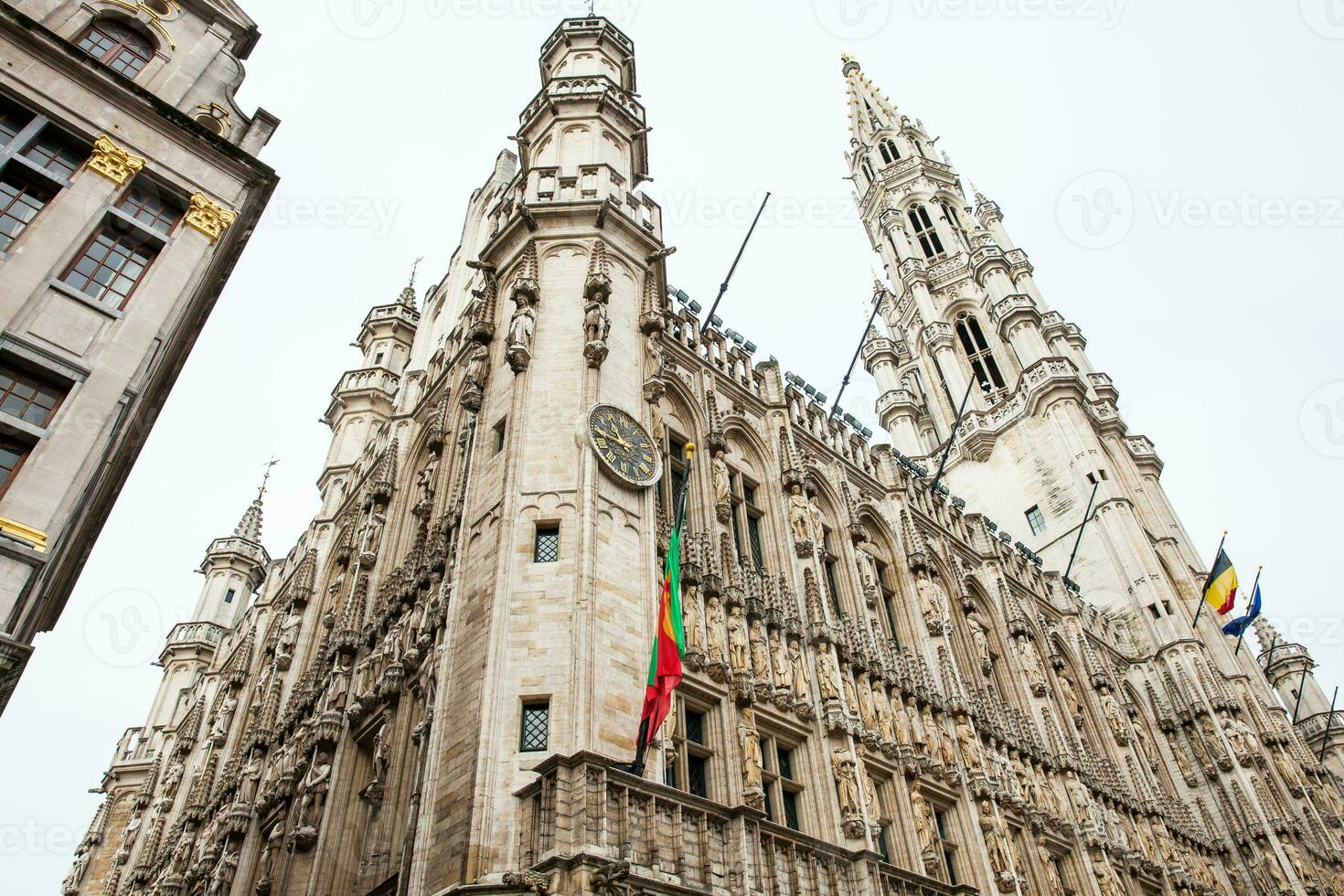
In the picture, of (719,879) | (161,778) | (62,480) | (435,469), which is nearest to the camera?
(719,879)

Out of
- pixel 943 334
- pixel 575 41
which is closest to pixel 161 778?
pixel 575 41

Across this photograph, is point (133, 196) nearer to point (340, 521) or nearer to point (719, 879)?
point (340, 521)

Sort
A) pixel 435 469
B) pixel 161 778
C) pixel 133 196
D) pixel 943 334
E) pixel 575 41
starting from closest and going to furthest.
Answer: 1. pixel 133 196
2. pixel 435 469
3. pixel 575 41
4. pixel 161 778
5. pixel 943 334

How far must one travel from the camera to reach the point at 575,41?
105ft

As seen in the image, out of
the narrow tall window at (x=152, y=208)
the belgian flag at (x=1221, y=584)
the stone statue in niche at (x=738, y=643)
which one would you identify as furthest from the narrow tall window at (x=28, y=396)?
the belgian flag at (x=1221, y=584)

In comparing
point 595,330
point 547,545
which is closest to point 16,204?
point 595,330

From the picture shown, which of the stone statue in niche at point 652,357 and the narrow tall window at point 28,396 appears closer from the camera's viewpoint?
the narrow tall window at point 28,396

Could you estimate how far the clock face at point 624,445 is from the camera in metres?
20.6

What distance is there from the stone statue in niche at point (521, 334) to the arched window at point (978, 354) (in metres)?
42.0

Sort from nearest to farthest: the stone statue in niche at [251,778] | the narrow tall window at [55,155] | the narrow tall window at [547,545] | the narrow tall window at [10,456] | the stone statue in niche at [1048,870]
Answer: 1. the narrow tall window at [10,456]
2. the narrow tall window at [547,545]
3. the narrow tall window at [55,155]
4. the stone statue in niche at [251,778]
5. the stone statue in niche at [1048,870]

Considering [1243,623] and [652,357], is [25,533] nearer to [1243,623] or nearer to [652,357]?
[652,357]

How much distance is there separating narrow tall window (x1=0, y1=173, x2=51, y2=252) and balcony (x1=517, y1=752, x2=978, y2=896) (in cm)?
1492

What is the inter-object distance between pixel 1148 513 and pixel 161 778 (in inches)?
1963

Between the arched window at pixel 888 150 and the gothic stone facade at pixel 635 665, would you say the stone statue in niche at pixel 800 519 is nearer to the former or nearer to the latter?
the gothic stone facade at pixel 635 665
